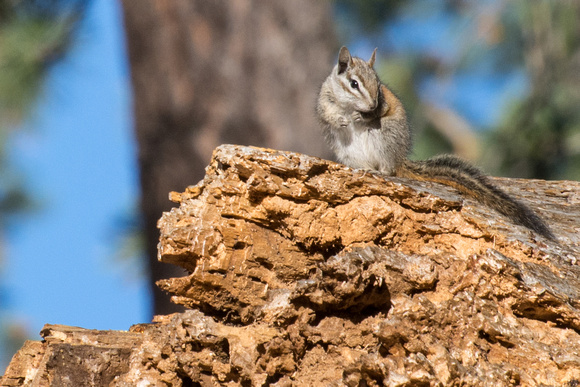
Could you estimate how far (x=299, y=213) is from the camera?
2.10 m

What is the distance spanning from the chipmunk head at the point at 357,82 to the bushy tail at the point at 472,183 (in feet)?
1.40

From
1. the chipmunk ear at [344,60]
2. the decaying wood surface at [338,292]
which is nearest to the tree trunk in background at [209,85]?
the chipmunk ear at [344,60]

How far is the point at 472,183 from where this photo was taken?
257cm

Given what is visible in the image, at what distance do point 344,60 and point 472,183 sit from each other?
4.28ft

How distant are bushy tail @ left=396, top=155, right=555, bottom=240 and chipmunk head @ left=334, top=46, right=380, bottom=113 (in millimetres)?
427

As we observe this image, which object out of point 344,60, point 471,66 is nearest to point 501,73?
point 471,66

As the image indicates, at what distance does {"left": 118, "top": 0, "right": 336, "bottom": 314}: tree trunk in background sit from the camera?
3.77 m

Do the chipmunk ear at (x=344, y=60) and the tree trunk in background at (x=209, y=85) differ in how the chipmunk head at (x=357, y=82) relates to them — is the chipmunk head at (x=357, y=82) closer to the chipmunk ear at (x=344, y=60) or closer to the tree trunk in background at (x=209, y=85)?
the chipmunk ear at (x=344, y=60)

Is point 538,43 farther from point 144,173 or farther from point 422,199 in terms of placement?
point 422,199

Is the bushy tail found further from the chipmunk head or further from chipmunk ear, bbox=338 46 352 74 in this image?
chipmunk ear, bbox=338 46 352 74

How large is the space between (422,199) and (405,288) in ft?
1.16

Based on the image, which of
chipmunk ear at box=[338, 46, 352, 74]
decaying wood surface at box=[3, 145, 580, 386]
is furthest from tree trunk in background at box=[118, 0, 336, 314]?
decaying wood surface at box=[3, 145, 580, 386]

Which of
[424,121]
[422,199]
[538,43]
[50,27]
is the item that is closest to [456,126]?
[424,121]

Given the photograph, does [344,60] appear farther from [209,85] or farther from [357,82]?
[209,85]
